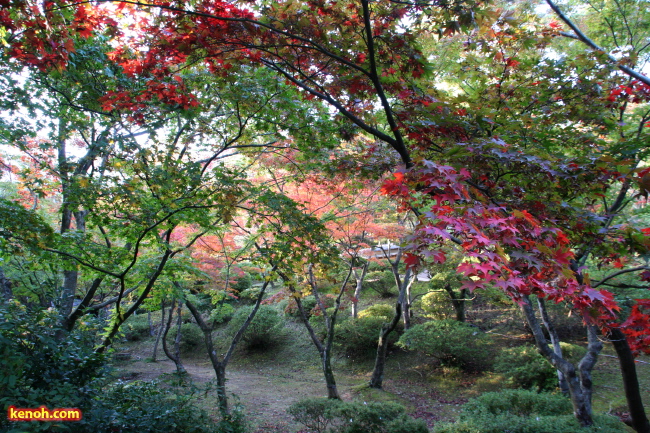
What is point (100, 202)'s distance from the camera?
4145 mm

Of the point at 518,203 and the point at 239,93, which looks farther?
the point at 239,93

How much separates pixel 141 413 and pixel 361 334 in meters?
8.23

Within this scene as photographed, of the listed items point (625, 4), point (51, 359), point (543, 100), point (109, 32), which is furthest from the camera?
point (625, 4)

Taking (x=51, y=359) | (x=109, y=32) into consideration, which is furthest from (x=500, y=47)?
(x=51, y=359)

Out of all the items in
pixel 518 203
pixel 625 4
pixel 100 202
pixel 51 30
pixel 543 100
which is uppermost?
pixel 625 4

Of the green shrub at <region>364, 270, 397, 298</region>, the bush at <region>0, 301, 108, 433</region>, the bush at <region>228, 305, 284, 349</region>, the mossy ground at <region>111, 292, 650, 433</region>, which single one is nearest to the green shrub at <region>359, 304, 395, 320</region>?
the mossy ground at <region>111, 292, 650, 433</region>

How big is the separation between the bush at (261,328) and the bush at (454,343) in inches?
216

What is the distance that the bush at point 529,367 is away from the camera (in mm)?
7453

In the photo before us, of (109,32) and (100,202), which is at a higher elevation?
(109,32)

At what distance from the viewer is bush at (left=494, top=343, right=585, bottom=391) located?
7.45m

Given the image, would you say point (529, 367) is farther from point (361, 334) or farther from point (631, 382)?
point (361, 334)

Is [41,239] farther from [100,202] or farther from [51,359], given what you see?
[51,359]

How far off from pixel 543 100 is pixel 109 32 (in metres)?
4.53

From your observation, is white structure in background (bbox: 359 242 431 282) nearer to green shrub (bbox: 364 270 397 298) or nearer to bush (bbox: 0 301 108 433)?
green shrub (bbox: 364 270 397 298)
